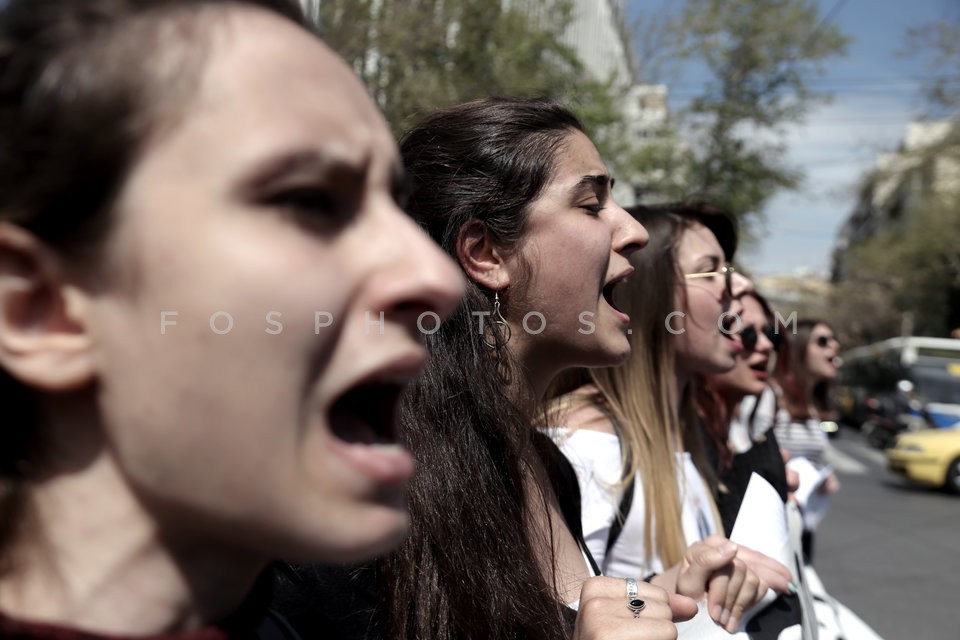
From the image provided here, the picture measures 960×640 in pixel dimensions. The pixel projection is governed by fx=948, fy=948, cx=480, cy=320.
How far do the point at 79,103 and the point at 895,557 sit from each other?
10.3m

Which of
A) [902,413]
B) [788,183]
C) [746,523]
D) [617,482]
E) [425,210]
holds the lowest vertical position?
[902,413]

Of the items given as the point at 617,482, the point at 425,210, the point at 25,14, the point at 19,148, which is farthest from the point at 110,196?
the point at 617,482

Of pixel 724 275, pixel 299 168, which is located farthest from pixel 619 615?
pixel 724 275

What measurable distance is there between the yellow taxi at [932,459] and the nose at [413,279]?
1584 centimetres

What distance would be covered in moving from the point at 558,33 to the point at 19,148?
45.5ft

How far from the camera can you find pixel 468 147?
221 cm

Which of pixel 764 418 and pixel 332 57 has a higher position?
pixel 332 57

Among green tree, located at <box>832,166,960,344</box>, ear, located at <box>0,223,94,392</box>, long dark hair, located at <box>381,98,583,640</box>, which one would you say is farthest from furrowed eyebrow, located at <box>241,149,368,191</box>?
green tree, located at <box>832,166,960,344</box>

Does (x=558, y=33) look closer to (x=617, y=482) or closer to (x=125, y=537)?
(x=617, y=482)

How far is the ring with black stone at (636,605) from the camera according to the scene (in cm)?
157

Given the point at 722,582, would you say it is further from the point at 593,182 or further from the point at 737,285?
the point at 737,285

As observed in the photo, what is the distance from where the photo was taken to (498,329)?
215cm

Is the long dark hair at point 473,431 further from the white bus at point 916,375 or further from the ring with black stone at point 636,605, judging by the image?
the white bus at point 916,375

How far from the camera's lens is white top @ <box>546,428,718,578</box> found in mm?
2752
